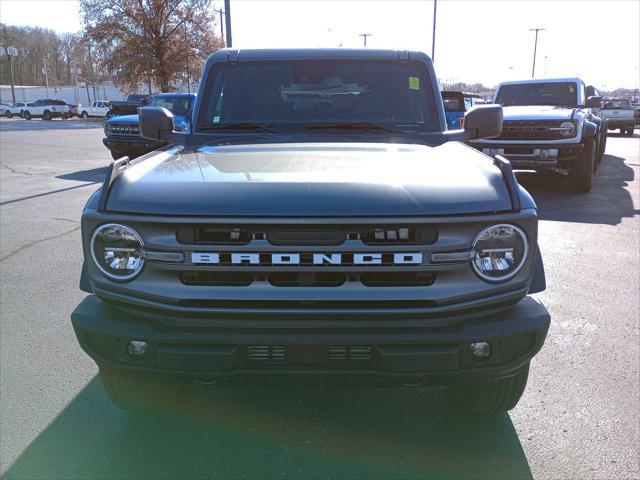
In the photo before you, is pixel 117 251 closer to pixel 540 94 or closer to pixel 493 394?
pixel 493 394

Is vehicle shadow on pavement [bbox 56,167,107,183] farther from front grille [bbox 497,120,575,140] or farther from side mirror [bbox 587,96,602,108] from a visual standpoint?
side mirror [bbox 587,96,602,108]

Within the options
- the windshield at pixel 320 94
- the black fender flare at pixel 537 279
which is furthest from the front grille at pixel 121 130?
the black fender flare at pixel 537 279

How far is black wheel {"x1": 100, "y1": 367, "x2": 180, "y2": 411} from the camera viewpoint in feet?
8.93

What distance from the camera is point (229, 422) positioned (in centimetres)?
300

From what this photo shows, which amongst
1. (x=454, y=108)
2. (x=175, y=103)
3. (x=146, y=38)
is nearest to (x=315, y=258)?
(x=175, y=103)

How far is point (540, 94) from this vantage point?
458 inches

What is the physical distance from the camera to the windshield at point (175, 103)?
1474 centimetres

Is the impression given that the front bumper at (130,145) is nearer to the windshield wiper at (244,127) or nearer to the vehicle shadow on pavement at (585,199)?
the vehicle shadow on pavement at (585,199)

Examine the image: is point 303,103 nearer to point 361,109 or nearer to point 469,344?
point 361,109

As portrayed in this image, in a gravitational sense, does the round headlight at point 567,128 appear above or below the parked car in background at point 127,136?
above

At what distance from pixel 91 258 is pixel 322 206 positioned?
0.97 metres

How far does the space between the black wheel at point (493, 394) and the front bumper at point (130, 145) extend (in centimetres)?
1175

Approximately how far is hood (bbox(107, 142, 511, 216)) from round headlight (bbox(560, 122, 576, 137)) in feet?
25.2

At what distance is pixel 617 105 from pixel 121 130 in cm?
2720
